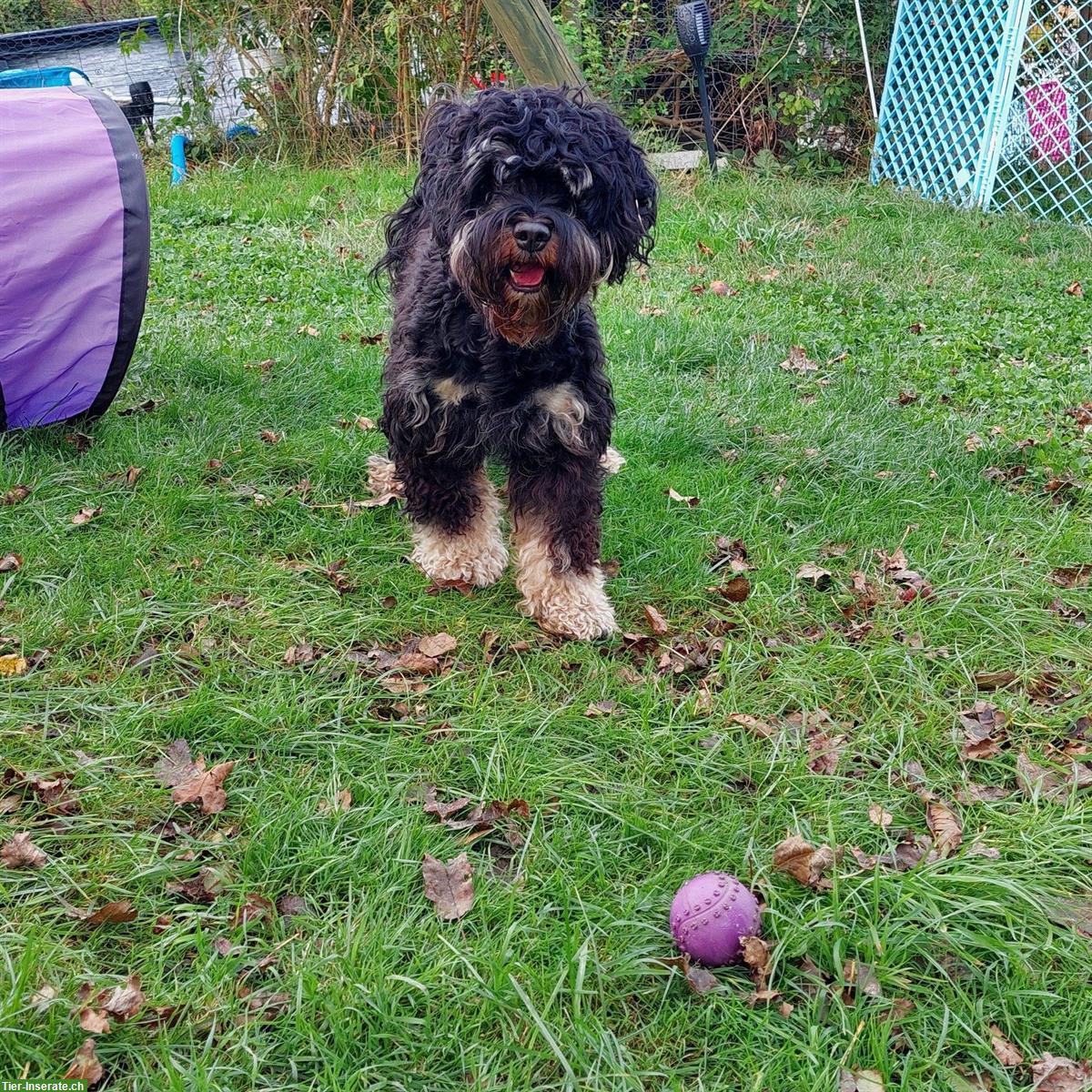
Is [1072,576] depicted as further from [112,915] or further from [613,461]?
[112,915]

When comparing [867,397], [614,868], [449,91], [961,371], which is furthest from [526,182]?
[961,371]

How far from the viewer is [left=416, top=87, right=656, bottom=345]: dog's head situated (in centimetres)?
308

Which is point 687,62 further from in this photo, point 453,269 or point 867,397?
point 453,269

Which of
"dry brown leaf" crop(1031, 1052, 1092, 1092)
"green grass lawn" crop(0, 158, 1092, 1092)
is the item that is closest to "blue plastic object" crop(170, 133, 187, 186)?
"green grass lawn" crop(0, 158, 1092, 1092)

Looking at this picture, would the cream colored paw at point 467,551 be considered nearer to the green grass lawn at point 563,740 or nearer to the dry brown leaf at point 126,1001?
the green grass lawn at point 563,740

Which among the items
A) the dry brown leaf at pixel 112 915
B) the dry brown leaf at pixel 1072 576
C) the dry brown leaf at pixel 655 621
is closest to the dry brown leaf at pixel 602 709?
the dry brown leaf at pixel 655 621

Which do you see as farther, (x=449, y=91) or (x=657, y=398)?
(x=657, y=398)

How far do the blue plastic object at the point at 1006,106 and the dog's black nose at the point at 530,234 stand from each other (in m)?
8.12

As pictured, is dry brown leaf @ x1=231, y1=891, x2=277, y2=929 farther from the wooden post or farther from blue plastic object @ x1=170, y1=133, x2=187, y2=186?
blue plastic object @ x1=170, y1=133, x2=187, y2=186

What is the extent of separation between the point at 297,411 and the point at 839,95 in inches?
325

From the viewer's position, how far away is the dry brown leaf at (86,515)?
4.03m

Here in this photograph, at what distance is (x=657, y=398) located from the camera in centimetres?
551

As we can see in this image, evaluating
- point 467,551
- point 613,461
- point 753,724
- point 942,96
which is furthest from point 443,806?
point 942,96

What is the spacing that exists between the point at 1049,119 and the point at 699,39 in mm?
3475
